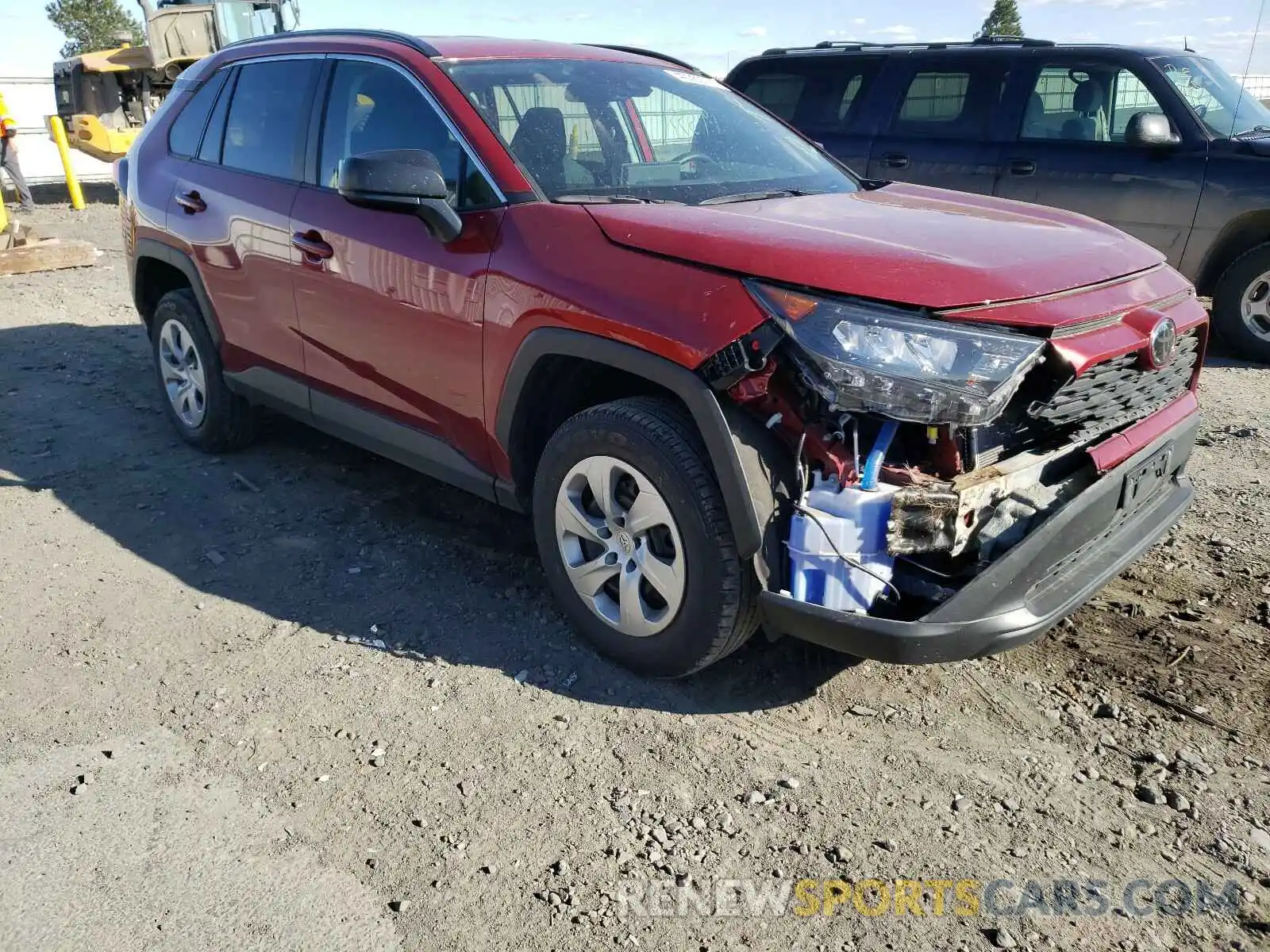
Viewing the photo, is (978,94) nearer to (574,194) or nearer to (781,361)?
(574,194)

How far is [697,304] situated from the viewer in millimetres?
2695

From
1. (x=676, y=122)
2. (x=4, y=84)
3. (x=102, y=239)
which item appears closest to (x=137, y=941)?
(x=676, y=122)

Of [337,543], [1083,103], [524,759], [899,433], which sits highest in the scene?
[1083,103]

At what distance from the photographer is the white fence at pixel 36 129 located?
18609mm

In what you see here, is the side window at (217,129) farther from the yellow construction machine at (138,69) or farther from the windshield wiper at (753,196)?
the yellow construction machine at (138,69)

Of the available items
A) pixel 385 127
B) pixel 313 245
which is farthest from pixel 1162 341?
pixel 313 245

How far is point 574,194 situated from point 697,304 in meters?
0.82

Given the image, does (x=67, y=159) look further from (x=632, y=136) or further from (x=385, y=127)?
(x=632, y=136)

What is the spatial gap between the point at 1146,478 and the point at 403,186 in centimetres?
235

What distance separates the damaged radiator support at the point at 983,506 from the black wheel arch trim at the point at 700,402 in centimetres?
36

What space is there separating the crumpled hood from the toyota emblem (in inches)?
7.4

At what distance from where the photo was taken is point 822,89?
8.04 metres

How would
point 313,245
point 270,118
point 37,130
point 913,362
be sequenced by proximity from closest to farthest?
point 913,362
point 313,245
point 270,118
point 37,130

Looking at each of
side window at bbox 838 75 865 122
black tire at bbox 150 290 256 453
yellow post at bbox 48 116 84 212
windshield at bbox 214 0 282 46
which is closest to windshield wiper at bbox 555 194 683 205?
black tire at bbox 150 290 256 453
